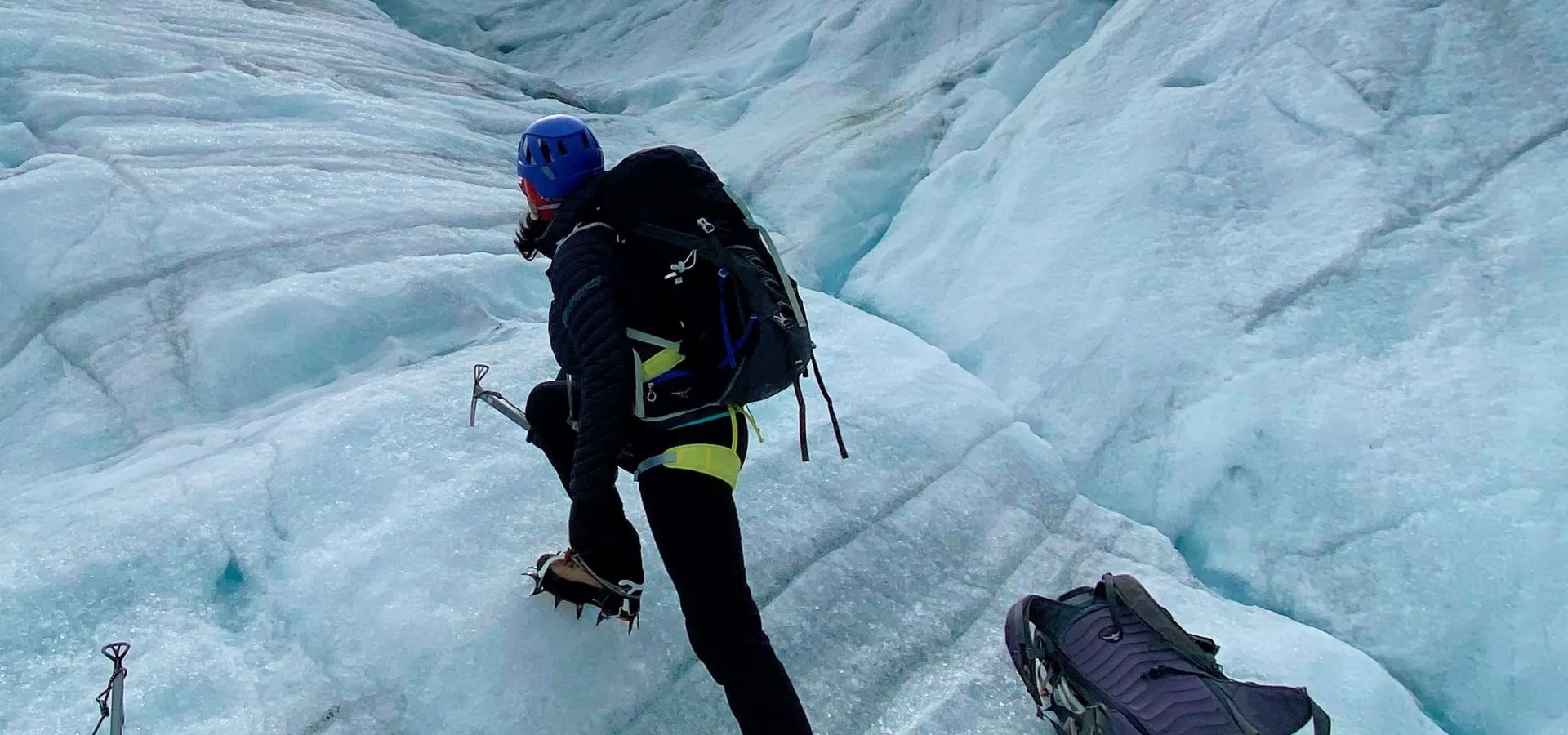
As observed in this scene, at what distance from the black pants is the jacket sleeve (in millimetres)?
150

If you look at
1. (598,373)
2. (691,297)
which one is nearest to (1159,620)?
(691,297)

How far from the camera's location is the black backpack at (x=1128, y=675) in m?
2.16

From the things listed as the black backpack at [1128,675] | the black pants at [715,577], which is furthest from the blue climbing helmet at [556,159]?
the black backpack at [1128,675]

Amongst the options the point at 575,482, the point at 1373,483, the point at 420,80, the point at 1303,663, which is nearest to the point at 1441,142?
the point at 1373,483

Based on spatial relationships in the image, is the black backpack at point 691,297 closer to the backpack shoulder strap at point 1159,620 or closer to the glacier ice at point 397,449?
the glacier ice at point 397,449

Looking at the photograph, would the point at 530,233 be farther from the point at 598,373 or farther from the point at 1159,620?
the point at 1159,620

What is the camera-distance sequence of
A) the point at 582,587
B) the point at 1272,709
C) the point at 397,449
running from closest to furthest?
the point at 1272,709
the point at 582,587
the point at 397,449

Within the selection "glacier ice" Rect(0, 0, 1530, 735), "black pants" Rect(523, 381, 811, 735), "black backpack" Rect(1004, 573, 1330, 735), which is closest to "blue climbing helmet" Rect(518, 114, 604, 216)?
"black pants" Rect(523, 381, 811, 735)

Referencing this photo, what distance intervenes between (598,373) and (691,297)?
0.30 meters

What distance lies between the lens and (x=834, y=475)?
3277 mm

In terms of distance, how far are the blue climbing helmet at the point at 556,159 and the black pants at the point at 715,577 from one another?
0.63 m

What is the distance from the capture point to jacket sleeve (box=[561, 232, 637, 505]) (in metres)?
1.84

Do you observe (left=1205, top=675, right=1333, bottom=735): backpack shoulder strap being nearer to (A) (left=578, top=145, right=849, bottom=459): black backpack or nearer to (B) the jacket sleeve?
(A) (left=578, top=145, right=849, bottom=459): black backpack

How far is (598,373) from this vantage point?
6.07 feet
